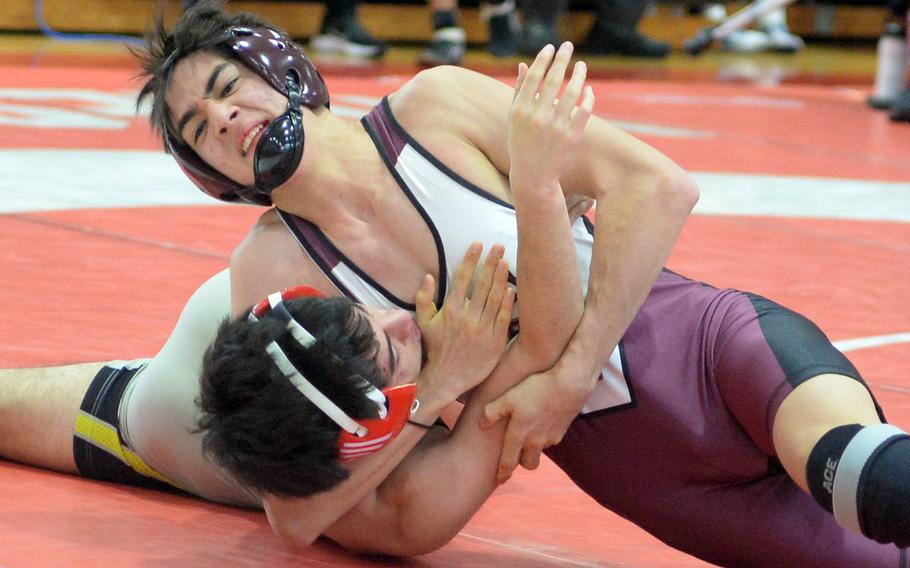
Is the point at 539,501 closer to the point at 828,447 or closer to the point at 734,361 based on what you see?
the point at 734,361

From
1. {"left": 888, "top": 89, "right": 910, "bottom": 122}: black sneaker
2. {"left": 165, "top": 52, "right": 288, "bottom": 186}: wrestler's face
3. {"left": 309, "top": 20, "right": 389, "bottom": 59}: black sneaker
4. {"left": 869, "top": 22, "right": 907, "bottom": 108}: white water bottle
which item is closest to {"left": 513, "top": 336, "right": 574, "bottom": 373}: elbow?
{"left": 165, "top": 52, "right": 288, "bottom": 186}: wrestler's face

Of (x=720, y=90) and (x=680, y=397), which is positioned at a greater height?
(x=680, y=397)

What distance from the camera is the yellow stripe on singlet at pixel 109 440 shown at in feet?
8.40

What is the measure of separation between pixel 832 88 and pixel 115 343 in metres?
7.77

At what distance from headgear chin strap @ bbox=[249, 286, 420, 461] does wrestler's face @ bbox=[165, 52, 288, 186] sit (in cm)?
31

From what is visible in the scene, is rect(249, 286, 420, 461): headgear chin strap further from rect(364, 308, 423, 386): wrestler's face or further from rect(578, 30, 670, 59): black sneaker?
rect(578, 30, 670, 59): black sneaker

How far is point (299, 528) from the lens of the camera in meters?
2.15

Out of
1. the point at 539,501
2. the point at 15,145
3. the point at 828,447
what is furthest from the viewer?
the point at 15,145

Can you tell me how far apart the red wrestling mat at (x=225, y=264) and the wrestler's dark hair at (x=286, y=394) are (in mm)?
244

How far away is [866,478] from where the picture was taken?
1863mm

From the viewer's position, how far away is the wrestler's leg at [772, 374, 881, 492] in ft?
6.44

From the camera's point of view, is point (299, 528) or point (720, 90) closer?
point (299, 528)

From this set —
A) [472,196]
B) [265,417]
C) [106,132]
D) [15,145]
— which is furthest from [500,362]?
[106,132]

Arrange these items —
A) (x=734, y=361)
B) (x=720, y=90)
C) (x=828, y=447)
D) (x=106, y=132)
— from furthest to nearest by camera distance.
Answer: (x=720, y=90)
(x=106, y=132)
(x=734, y=361)
(x=828, y=447)
